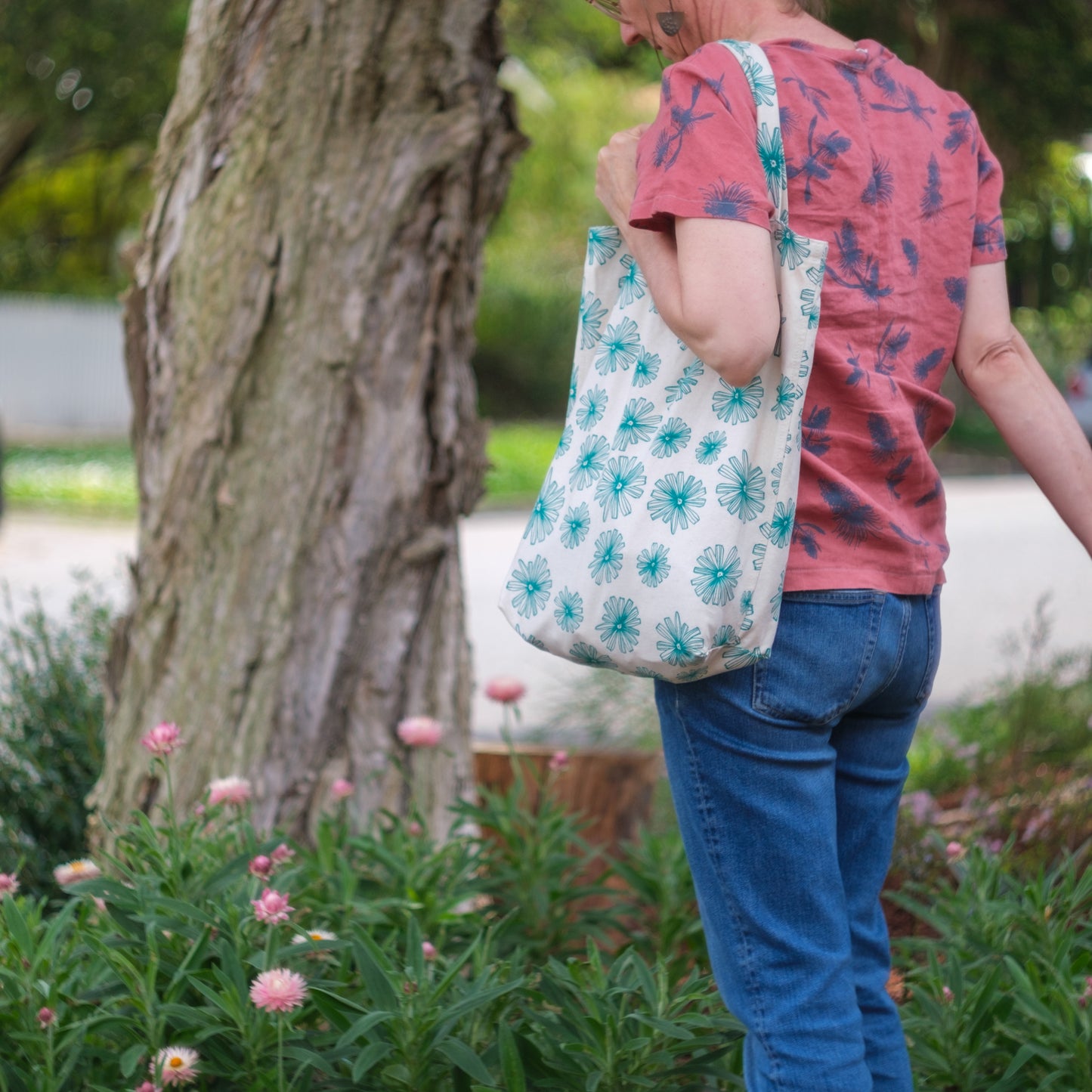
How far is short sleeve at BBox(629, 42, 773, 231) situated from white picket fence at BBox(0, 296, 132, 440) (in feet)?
63.5

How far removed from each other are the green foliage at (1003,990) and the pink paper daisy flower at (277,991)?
3.07 ft

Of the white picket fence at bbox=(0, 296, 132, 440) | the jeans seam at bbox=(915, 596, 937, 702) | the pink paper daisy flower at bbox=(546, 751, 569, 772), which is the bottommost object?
the white picket fence at bbox=(0, 296, 132, 440)

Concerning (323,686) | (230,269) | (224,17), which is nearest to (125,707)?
(323,686)

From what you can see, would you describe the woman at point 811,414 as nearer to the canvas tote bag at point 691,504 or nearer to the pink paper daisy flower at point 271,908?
the canvas tote bag at point 691,504

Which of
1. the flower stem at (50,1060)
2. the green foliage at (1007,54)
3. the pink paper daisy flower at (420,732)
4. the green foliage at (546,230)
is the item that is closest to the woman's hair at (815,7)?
the pink paper daisy flower at (420,732)

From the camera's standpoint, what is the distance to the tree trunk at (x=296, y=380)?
277cm

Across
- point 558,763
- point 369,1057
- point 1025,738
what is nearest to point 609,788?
point 558,763

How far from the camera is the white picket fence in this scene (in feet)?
64.9

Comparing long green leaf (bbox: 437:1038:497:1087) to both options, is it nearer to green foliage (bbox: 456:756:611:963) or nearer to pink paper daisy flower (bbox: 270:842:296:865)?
pink paper daisy flower (bbox: 270:842:296:865)

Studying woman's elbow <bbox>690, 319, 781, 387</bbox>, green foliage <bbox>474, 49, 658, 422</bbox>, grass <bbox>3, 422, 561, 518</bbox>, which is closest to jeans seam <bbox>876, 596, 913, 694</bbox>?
woman's elbow <bbox>690, 319, 781, 387</bbox>

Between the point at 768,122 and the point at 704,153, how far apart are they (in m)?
0.09

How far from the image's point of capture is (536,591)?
151 centimetres

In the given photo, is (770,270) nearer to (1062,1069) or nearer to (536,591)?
(536,591)

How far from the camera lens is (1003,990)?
2.11 m
